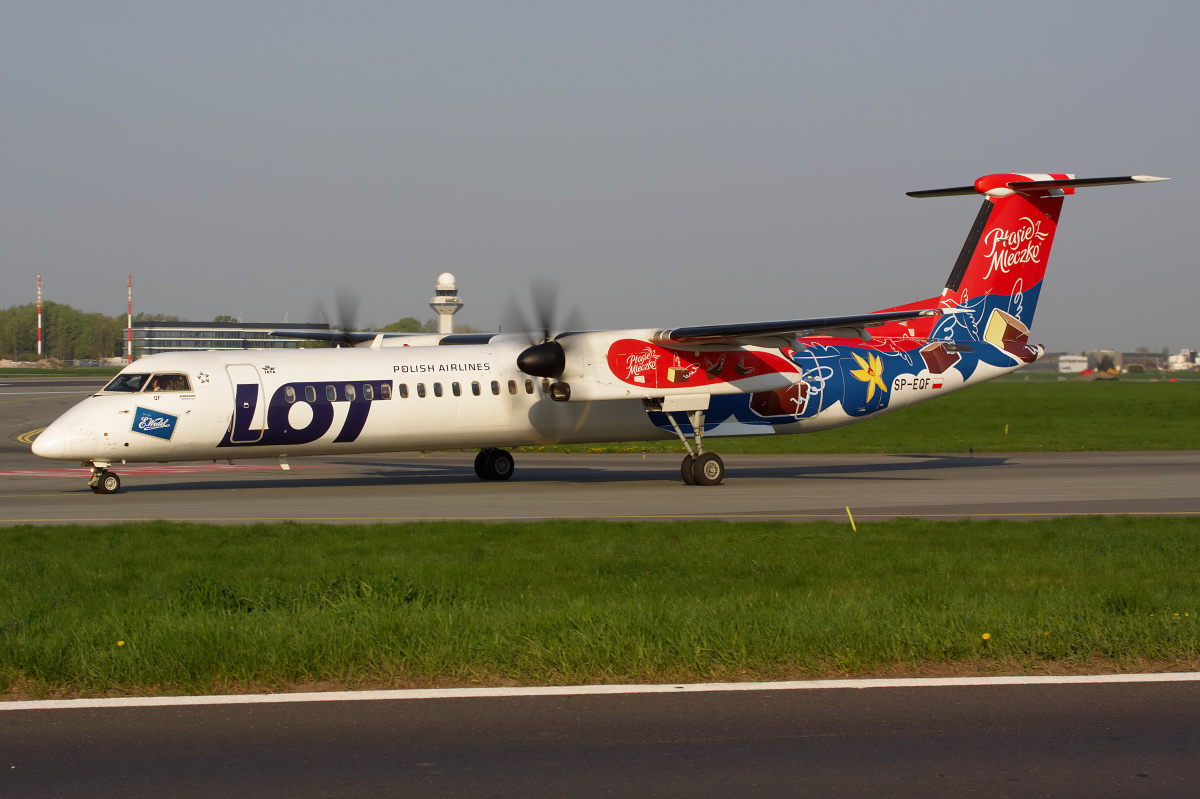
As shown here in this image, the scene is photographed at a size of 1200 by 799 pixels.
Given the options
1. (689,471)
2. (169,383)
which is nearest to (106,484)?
(169,383)

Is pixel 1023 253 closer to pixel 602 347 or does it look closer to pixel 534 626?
pixel 602 347

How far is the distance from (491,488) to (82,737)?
55.3 feet

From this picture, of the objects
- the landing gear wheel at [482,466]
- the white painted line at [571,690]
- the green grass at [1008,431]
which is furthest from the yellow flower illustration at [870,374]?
the white painted line at [571,690]

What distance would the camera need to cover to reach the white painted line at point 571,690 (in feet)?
22.8

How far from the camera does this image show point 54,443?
1975 centimetres

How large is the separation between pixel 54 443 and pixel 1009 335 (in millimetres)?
21441

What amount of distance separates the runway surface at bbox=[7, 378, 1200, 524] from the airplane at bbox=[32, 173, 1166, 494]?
1.10 meters

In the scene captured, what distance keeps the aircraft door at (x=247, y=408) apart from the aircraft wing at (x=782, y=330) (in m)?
8.24

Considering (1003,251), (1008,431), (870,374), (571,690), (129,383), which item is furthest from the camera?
(1008,431)

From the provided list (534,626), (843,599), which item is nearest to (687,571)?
(843,599)

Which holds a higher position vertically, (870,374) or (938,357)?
(938,357)

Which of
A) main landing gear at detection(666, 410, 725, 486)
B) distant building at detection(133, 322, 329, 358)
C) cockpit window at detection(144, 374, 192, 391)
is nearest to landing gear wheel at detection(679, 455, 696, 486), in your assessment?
main landing gear at detection(666, 410, 725, 486)

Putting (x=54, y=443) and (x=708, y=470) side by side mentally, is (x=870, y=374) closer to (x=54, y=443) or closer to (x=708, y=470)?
(x=708, y=470)

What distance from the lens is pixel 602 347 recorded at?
23062mm
